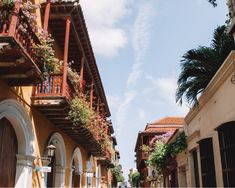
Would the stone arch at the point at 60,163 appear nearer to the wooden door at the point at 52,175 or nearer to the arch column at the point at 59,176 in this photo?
the arch column at the point at 59,176

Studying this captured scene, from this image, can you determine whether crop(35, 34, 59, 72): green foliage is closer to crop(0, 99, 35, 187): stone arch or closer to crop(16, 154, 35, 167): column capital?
crop(0, 99, 35, 187): stone arch

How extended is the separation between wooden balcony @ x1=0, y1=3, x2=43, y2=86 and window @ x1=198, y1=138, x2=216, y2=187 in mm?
4871

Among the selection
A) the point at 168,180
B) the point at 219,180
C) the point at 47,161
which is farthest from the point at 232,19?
the point at 168,180

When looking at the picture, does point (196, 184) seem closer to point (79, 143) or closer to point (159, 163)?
point (159, 163)

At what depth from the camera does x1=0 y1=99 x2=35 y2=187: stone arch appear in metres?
8.62

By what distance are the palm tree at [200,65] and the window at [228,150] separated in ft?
8.79

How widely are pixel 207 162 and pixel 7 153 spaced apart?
5.46 m

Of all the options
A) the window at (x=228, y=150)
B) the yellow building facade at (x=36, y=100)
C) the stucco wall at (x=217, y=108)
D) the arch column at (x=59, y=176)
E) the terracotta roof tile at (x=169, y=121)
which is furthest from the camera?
the terracotta roof tile at (x=169, y=121)

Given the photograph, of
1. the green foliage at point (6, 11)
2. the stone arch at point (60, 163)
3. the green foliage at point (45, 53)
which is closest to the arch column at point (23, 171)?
the green foliage at point (45, 53)

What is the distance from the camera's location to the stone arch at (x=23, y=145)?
8.62m

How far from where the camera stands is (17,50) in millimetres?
6430

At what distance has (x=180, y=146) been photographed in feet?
43.5

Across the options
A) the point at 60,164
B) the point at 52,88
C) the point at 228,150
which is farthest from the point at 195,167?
the point at 52,88

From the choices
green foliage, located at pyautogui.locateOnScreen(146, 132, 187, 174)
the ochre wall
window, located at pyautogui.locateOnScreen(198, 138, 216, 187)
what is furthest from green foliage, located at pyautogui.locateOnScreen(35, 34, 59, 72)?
green foliage, located at pyautogui.locateOnScreen(146, 132, 187, 174)
